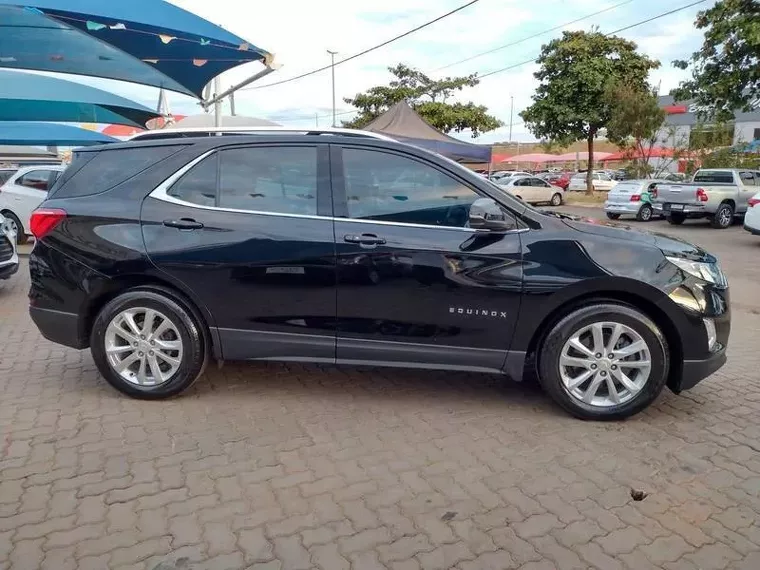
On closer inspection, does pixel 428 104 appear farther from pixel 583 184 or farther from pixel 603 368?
pixel 603 368

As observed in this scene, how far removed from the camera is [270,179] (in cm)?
375

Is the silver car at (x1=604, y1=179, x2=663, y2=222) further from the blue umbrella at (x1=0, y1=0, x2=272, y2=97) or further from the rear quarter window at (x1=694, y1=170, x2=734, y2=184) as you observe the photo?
the blue umbrella at (x1=0, y1=0, x2=272, y2=97)

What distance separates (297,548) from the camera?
246 centimetres

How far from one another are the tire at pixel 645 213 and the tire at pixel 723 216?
8.27ft

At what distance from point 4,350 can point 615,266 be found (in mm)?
5013

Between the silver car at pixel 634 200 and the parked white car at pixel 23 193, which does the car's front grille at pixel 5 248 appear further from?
the silver car at pixel 634 200

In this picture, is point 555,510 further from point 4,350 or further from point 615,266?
point 4,350

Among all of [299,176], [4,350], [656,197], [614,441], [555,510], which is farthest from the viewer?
[656,197]

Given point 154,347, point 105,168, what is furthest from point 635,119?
point 154,347

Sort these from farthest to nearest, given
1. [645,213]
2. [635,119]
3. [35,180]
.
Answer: [635,119] < [645,213] < [35,180]

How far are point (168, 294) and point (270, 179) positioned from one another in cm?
100

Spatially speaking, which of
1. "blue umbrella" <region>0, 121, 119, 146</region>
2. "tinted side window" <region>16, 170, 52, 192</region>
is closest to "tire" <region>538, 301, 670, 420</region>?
"tinted side window" <region>16, 170, 52, 192</region>

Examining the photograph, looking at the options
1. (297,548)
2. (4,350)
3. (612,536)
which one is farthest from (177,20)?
(612,536)

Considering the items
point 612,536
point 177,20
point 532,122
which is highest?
point 532,122
